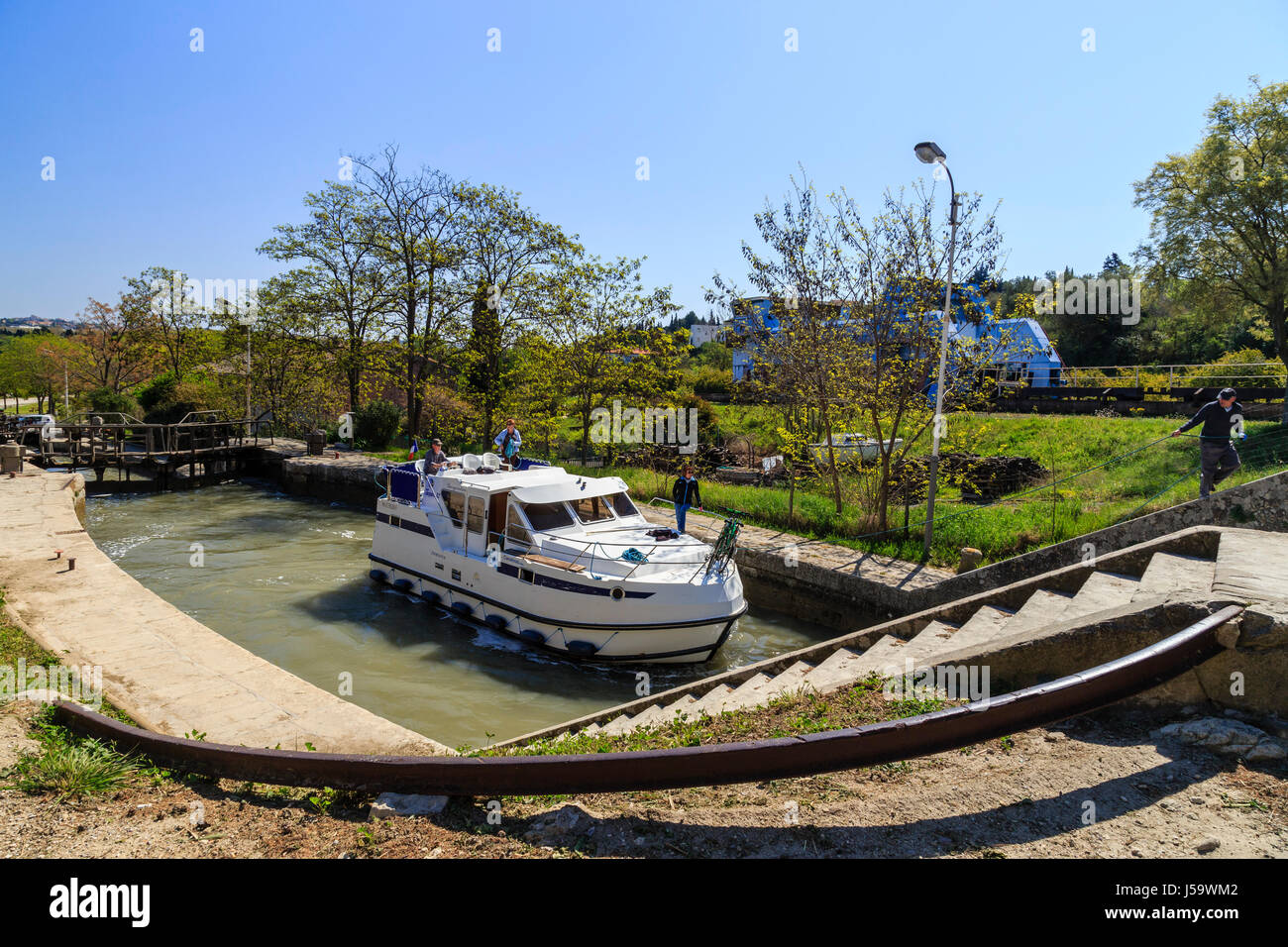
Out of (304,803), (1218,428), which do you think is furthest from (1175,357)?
(304,803)

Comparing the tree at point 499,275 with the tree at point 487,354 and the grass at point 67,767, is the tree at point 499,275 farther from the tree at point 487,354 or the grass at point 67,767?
the grass at point 67,767

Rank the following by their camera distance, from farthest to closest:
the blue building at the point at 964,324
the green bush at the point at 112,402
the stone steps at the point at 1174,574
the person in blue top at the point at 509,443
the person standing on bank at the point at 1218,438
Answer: the green bush at the point at 112,402, the person in blue top at the point at 509,443, the blue building at the point at 964,324, the person standing on bank at the point at 1218,438, the stone steps at the point at 1174,574

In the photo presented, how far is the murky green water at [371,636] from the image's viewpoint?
9062 mm

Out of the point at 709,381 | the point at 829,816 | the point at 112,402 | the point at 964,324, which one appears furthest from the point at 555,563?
the point at 112,402

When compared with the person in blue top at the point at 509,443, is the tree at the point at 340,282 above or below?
above

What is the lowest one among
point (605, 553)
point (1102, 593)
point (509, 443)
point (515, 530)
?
point (605, 553)

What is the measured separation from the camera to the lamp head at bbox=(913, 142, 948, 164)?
34.0ft

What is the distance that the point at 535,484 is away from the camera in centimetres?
1158

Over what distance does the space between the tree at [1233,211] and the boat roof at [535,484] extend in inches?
636

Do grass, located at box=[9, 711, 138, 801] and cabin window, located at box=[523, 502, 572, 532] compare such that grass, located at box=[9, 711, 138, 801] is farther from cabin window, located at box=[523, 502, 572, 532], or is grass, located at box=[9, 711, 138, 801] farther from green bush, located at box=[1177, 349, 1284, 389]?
green bush, located at box=[1177, 349, 1284, 389]

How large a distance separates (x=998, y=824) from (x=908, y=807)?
0.37 meters

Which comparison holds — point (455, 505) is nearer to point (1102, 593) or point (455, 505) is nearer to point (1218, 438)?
point (1102, 593)

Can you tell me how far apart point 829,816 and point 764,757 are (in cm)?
49

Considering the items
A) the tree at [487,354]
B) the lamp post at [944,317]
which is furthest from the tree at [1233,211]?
the tree at [487,354]
